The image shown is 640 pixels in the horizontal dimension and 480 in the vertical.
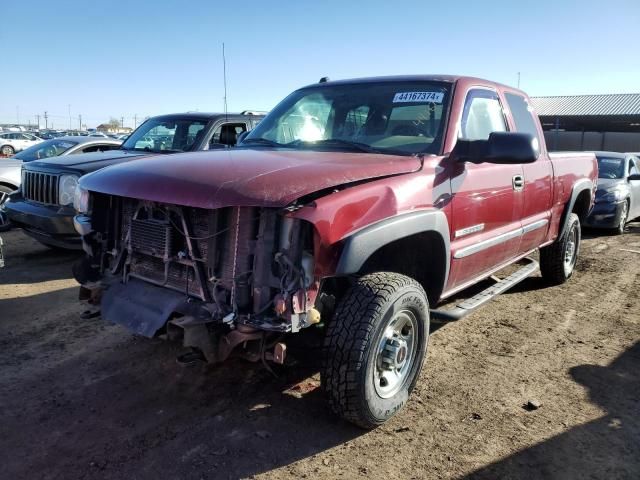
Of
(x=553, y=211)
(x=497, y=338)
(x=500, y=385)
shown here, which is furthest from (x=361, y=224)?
(x=553, y=211)

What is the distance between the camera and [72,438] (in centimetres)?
303

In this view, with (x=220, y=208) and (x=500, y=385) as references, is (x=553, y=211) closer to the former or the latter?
(x=500, y=385)

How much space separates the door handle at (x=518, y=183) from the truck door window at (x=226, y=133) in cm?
421

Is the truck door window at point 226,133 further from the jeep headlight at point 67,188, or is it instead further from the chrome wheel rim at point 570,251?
the chrome wheel rim at point 570,251

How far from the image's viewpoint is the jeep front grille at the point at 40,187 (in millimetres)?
6480

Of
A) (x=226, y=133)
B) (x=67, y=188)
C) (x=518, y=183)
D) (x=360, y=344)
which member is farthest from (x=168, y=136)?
(x=360, y=344)

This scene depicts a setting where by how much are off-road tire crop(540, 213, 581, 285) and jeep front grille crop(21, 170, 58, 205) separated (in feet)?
19.0

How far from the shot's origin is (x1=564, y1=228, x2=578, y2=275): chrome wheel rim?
246 inches

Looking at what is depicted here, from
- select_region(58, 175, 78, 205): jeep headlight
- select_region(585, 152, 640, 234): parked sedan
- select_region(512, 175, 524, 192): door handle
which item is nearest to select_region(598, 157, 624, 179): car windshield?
select_region(585, 152, 640, 234): parked sedan

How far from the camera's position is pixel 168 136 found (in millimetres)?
7656

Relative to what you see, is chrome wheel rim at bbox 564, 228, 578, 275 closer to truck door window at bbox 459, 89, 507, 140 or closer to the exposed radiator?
truck door window at bbox 459, 89, 507, 140

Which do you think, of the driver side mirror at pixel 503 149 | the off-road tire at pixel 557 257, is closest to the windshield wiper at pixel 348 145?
the driver side mirror at pixel 503 149

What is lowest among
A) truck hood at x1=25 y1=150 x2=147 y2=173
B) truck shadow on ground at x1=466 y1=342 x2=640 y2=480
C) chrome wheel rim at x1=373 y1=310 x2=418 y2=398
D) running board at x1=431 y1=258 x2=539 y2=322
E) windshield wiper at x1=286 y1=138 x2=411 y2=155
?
truck shadow on ground at x1=466 y1=342 x2=640 y2=480

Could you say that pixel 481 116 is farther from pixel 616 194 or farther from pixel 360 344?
pixel 616 194
